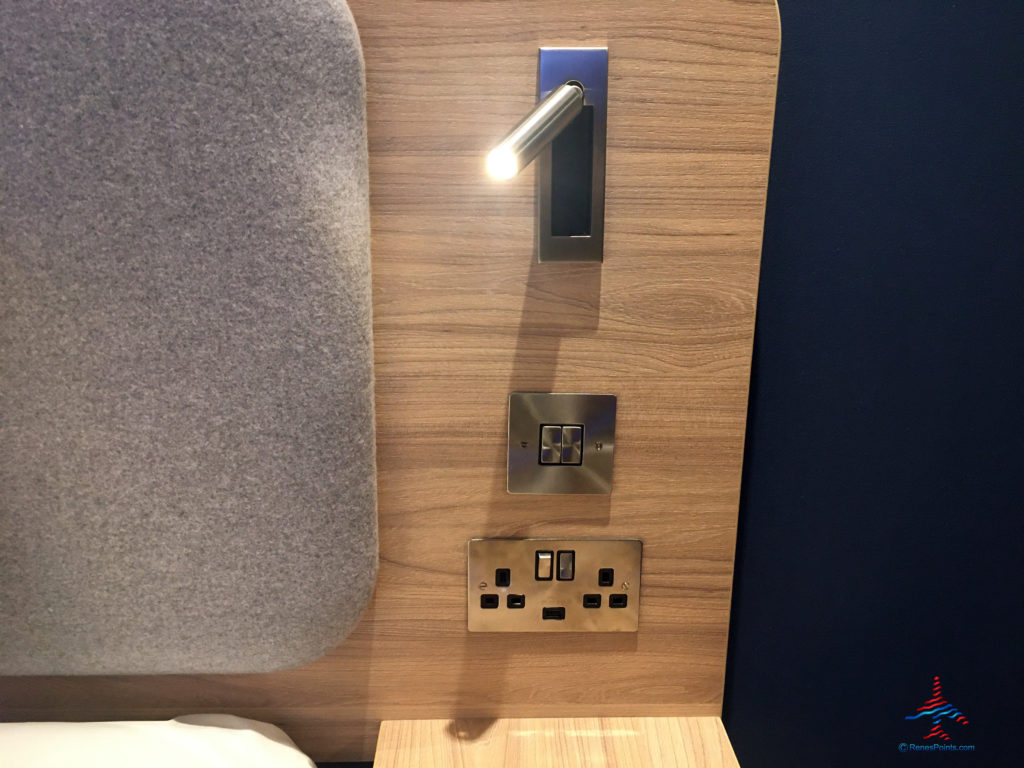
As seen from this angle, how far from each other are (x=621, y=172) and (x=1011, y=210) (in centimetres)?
36

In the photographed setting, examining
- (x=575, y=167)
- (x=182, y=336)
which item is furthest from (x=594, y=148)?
(x=182, y=336)

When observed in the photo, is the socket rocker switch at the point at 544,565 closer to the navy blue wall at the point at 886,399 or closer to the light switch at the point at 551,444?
the light switch at the point at 551,444

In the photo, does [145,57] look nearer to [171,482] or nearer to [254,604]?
[171,482]

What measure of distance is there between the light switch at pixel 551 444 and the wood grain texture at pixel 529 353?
33mm

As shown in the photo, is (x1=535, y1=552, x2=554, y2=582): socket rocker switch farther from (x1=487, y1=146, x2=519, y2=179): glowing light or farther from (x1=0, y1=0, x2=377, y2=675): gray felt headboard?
(x1=487, y1=146, x2=519, y2=179): glowing light

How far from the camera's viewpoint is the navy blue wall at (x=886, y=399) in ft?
1.83

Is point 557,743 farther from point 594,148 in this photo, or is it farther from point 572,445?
point 594,148

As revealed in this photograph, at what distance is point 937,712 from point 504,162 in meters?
0.70

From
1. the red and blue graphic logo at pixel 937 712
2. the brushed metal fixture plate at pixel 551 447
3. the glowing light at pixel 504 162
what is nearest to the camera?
the glowing light at pixel 504 162

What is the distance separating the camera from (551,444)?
0.55m

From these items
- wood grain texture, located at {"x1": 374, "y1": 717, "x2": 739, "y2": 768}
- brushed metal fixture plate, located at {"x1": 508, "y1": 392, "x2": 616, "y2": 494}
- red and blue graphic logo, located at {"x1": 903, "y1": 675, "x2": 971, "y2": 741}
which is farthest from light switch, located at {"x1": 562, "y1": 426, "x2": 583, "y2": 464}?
red and blue graphic logo, located at {"x1": 903, "y1": 675, "x2": 971, "y2": 741}

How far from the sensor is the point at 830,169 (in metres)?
0.57

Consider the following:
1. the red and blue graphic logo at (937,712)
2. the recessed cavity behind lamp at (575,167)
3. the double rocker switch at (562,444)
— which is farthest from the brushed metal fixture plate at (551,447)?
the red and blue graphic logo at (937,712)

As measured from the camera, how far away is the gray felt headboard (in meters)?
0.44
